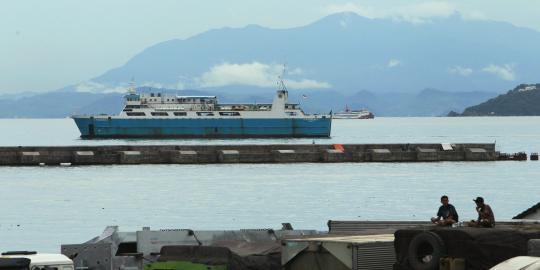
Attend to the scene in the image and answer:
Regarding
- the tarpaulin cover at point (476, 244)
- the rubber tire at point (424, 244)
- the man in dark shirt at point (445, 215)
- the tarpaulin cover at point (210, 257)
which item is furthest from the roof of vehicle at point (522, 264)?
the man in dark shirt at point (445, 215)

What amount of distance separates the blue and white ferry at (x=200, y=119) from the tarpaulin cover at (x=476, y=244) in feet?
432

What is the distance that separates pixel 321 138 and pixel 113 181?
88.9 meters

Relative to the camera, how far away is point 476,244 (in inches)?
679

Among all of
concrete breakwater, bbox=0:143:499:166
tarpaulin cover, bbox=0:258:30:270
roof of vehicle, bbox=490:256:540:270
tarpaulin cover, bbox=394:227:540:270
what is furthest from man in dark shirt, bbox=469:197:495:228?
concrete breakwater, bbox=0:143:499:166

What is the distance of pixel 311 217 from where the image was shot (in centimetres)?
4597

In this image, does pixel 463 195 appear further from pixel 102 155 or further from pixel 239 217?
pixel 102 155

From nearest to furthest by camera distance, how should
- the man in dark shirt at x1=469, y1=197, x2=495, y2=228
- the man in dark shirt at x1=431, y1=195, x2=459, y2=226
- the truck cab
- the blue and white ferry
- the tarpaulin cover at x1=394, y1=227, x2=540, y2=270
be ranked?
the truck cab → the tarpaulin cover at x1=394, y1=227, x2=540, y2=270 → the man in dark shirt at x1=469, y1=197, x2=495, y2=228 → the man in dark shirt at x1=431, y1=195, x2=459, y2=226 → the blue and white ferry

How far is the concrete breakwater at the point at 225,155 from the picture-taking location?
303 ft

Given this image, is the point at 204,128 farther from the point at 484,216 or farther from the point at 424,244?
the point at 424,244

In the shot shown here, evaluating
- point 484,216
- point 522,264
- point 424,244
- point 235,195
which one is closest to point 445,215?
point 484,216

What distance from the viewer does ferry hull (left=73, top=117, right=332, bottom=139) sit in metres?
150

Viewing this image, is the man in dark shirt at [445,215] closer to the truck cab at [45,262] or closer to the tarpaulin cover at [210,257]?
the tarpaulin cover at [210,257]

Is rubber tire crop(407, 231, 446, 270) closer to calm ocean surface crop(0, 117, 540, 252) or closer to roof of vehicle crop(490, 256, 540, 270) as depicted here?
roof of vehicle crop(490, 256, 540, 270)

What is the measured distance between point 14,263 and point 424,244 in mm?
6230
